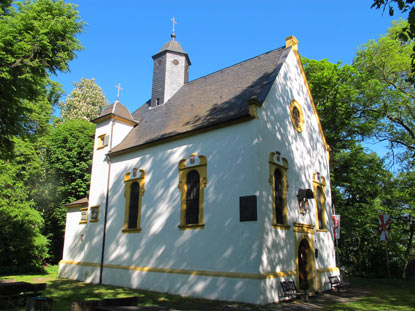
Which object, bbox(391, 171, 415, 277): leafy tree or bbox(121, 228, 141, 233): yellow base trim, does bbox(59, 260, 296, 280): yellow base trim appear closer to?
bbox(121, 228, 141, 233): yellow base trim

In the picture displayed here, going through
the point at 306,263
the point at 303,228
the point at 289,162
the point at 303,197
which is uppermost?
the point at 289,162

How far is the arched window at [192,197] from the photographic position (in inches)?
532

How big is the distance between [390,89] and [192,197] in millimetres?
18204

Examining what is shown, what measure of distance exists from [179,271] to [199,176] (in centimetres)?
384

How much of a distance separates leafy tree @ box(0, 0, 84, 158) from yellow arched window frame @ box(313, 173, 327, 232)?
1228 centimetres

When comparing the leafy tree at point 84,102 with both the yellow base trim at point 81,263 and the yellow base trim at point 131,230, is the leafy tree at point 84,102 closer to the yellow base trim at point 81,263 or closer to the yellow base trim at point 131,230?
the yellow base trim at point 81,263

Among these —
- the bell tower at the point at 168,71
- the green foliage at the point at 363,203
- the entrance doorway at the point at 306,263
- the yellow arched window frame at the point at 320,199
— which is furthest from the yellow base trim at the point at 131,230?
the green foliage at the point at 363,203

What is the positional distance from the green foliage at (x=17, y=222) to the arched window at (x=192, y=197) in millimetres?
13789

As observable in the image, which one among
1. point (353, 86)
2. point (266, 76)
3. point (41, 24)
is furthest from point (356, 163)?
point (41, 24)

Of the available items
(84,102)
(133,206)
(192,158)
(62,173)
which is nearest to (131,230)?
(133,206)

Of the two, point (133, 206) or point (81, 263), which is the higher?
point (133, 206)

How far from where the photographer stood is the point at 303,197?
14305mm

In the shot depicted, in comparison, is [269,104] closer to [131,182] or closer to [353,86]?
[131,182]

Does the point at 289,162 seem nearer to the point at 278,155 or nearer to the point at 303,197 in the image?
the point at 278,155
